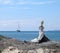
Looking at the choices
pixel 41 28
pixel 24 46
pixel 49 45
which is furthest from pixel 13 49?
pixel 41 28

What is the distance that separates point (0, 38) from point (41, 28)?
12.2 ft

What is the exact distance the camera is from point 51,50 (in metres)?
22.5

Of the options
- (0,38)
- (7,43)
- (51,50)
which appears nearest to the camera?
(51,50)

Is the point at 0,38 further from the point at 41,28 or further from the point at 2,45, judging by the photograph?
the point at 41,28

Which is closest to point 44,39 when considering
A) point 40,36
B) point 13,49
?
point 40,36

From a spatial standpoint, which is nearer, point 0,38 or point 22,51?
point 22,51

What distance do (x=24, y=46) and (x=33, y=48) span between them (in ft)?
2.78

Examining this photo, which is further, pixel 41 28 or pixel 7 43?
pixel 41 28

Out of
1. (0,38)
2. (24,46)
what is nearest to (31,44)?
(24,46)

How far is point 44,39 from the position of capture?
2781 centimetres

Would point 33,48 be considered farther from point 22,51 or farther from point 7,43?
point 7,43

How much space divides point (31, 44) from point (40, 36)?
11.5 ft

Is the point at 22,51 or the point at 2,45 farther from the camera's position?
the point at 2,45

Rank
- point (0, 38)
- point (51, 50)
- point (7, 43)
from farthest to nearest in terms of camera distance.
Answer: point (0, 38)
point (7, 43)
point (51, 50)
